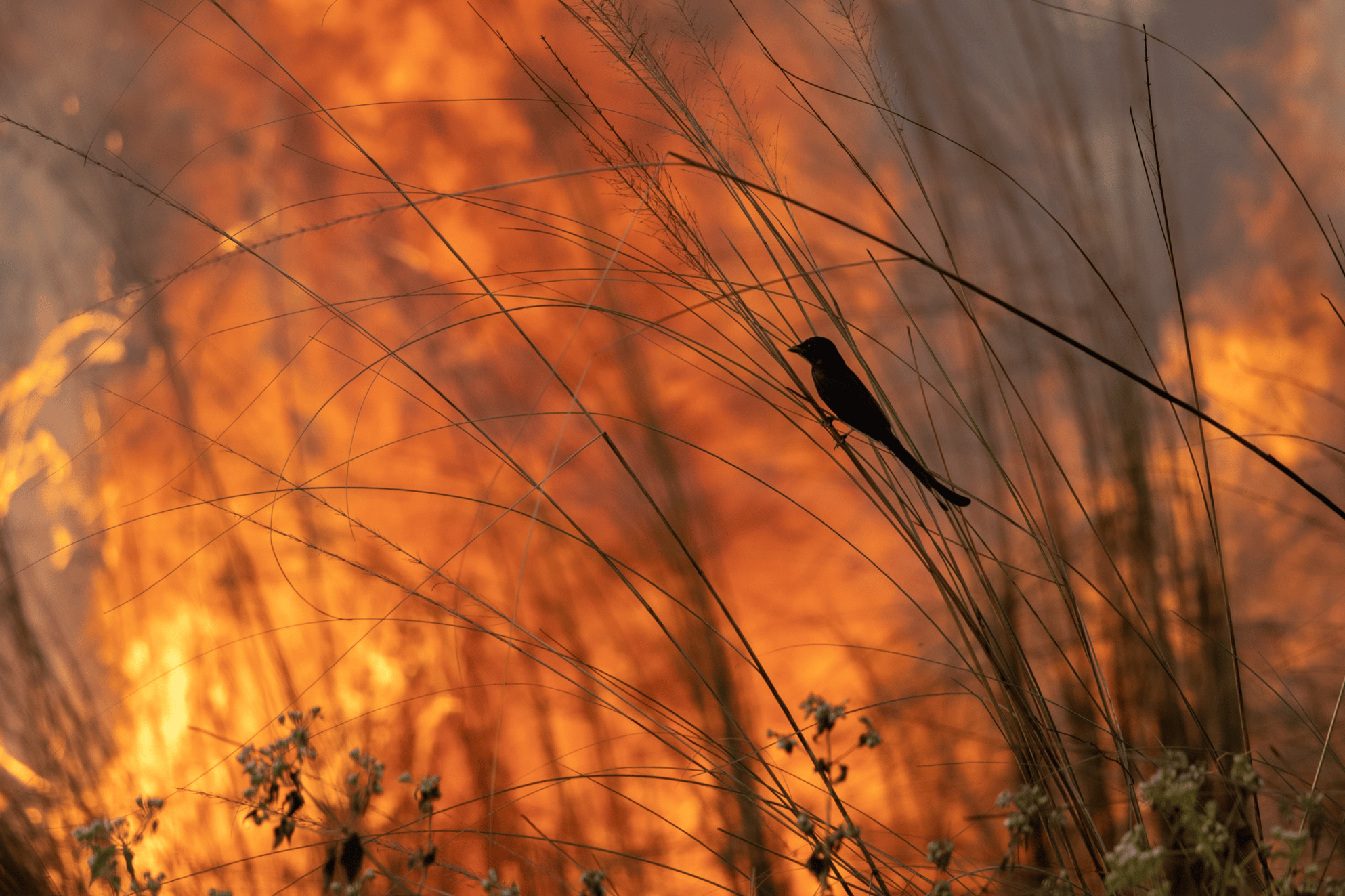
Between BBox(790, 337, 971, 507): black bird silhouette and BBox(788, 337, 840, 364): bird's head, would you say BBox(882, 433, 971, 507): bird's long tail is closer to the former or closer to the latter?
BBox(790, 337, 971, 507): black bird silhouette

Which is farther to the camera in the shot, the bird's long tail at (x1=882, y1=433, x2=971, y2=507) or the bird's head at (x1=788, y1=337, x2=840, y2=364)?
the bird's head at (x1=788, y1=337, x2=840, y2=364)

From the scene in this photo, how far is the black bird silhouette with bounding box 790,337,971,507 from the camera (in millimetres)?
1009

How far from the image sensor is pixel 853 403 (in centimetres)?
114

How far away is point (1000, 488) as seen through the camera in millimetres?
1332

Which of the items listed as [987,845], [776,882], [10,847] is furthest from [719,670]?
[10,847]

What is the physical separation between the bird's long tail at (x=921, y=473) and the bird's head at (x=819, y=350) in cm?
16

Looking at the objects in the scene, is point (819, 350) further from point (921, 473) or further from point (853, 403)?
point (921, 473)

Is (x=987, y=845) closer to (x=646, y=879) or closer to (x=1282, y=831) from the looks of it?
(x=646, y=879)

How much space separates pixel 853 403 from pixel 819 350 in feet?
0.29

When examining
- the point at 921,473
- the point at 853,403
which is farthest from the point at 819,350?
the point at 921,473

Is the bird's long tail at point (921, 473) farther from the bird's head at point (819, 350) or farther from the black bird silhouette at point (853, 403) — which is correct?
the bird's head at point (819, 350)

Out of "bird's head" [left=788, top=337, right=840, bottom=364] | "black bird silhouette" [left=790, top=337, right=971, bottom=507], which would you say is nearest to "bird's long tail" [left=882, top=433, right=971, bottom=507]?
"black bird silhouette" [left=790, top=337, right=971, bottom=507]

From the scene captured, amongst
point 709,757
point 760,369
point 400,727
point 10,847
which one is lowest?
point 10,847

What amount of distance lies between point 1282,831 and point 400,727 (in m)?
1.68
